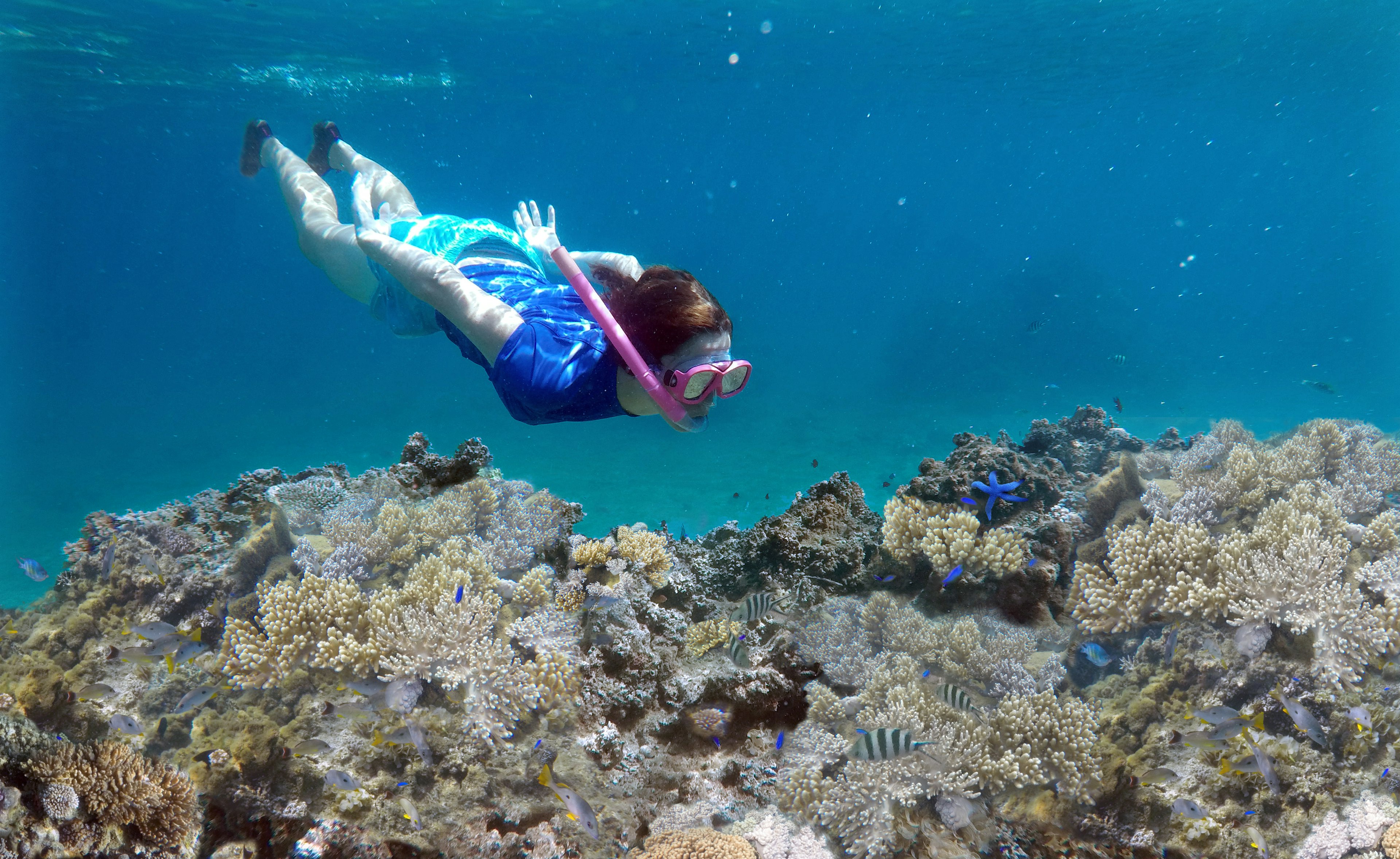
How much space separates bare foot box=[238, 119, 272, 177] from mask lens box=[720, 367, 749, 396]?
8.32 metres

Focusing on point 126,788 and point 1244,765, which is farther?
point 1244,765

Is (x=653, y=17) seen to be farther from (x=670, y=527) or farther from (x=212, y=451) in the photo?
(x=212, y=451)

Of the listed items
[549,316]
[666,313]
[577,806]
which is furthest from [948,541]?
[549,316]

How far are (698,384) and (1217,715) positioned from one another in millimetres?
3636

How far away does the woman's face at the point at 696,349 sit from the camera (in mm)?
3129

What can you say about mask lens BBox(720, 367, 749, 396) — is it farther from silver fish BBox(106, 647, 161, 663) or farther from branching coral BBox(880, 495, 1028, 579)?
silver fish BBox(106, 647, 161, 663)

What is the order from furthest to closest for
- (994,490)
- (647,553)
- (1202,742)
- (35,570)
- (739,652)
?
(35,570) → (647,553) → (994,490) → (739,652) → (1202,742)

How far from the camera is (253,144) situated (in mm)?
8461

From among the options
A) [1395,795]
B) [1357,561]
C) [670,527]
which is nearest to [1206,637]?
[1395,795]

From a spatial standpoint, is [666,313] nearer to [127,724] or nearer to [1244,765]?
[1244,765]

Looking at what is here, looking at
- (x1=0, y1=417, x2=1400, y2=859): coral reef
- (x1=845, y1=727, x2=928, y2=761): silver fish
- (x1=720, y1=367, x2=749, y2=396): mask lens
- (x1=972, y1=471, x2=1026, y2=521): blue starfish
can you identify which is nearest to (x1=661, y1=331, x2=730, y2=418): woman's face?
(x1=720, y1=367, x2=749, y2=396): mask lens

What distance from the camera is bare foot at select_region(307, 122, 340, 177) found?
7992 millimetres

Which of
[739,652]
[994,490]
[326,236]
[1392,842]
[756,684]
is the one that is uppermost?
[326,236]

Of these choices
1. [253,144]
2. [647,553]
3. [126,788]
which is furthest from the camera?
[253,144]
